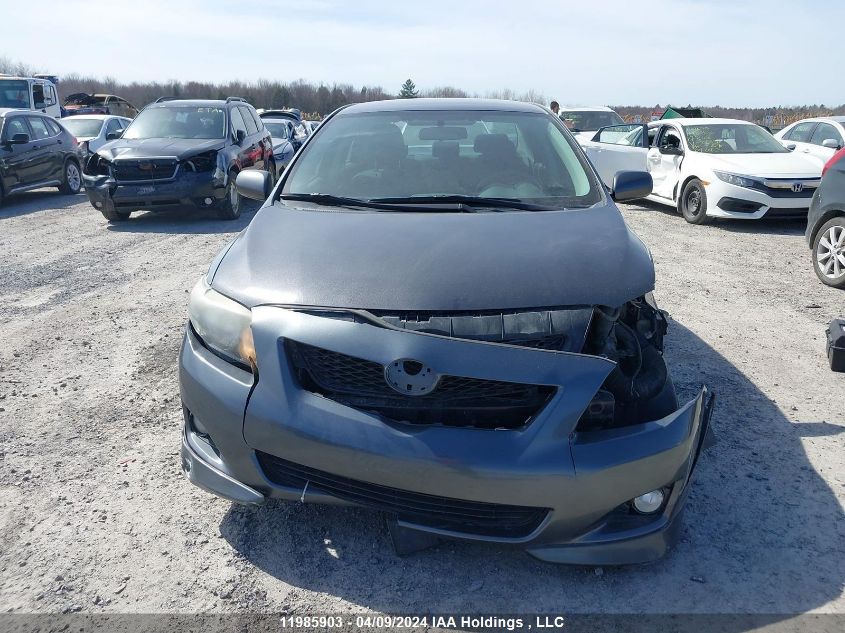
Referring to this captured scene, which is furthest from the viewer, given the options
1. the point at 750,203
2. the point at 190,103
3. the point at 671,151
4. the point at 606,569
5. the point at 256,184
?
the point at 190,103

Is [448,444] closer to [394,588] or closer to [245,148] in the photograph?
[394,588]

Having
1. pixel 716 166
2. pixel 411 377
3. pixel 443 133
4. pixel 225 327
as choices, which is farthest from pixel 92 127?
pixel 411 377

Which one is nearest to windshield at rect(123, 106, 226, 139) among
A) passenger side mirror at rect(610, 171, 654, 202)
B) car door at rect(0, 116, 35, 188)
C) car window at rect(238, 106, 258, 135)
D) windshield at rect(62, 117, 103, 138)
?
car window at rect(238, 106, 258, 135)

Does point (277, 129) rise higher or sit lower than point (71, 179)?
higher

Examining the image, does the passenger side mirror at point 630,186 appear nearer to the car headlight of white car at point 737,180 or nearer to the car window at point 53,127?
the car headlight of white car at point 737,180

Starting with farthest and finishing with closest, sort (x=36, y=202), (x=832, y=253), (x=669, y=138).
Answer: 1. (x=36, y=202)
2. (x=669, y=138)
3. (x=832, y=253)

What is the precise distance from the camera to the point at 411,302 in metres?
2.31

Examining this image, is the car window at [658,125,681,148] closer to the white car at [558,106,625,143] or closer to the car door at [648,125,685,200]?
the car door at [648,125,685,200]

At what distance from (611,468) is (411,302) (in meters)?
0.85

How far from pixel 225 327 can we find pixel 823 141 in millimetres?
12290

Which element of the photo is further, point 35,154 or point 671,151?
point 35,154

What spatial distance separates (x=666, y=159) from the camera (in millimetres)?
10547

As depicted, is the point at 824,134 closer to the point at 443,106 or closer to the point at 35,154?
the point at 443,106

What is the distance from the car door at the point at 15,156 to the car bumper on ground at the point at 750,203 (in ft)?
36.6
